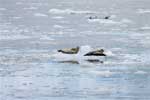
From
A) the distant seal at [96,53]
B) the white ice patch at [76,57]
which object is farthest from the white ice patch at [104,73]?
the distant seal at [96,53]

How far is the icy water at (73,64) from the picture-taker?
1844 cm

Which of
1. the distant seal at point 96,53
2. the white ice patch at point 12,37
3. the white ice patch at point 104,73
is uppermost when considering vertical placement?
the white ice patch at point 104,73

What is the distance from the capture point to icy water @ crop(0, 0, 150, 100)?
18.4 metres

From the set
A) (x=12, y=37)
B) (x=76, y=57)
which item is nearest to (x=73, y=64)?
(x=76, y=57)

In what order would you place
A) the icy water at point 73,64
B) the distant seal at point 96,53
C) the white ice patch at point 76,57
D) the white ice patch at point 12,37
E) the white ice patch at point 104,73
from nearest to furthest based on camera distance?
1. the icy water at point 73,64
2. the white ice patch at point 104,73
3. the white ice patch at point 76,57
4. the distant seal at point 96,53
5. the white ice patch at point 12,37

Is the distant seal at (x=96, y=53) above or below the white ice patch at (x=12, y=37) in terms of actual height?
above

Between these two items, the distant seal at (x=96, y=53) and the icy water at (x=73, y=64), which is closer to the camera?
the icy water at (x=73, y=64)

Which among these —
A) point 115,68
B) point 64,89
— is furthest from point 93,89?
point 115,68

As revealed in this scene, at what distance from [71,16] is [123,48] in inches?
753

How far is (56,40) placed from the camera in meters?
30.6

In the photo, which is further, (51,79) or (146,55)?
(146,55)

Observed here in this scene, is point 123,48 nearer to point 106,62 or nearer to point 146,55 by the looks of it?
point 146,55

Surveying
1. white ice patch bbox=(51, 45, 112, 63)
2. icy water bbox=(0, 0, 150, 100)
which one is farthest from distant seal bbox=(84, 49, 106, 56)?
icy water bbox=(0, 0, 150, 100)

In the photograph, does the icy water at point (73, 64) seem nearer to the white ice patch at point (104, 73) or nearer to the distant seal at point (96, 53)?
the white ice patch at point (104, 73)
